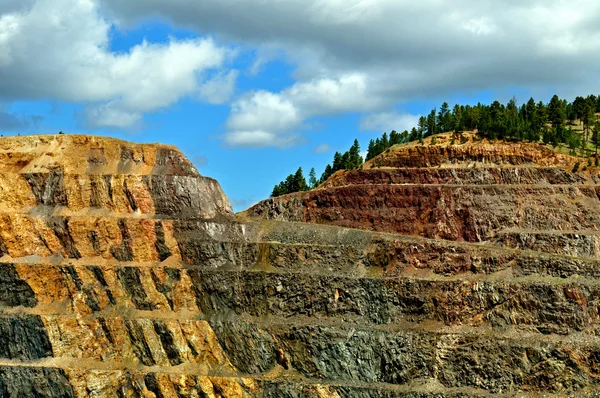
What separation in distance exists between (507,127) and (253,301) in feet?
194

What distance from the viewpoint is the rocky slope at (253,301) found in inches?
2520

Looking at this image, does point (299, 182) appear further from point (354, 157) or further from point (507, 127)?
point (507, 127)

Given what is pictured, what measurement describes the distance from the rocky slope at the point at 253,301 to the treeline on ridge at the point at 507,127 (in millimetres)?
29806

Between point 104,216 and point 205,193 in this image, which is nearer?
point 104,216

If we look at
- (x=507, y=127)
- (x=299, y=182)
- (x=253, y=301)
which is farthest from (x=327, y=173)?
(x=253, y=301)

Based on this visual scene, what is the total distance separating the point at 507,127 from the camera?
110 meters

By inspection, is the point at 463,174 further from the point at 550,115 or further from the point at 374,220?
the point at 550,115

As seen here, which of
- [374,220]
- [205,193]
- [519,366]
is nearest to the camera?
[519,366]

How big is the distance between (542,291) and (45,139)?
61972mm

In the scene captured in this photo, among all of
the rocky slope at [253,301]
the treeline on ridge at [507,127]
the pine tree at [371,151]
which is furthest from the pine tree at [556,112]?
the rocky slope at [253,301]

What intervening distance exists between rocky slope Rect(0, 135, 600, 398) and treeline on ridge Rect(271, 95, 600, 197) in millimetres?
29806

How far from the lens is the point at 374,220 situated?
9312 cm

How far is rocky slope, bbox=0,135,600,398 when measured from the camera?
64.0 metres

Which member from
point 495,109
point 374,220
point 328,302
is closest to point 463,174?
point 374,220
